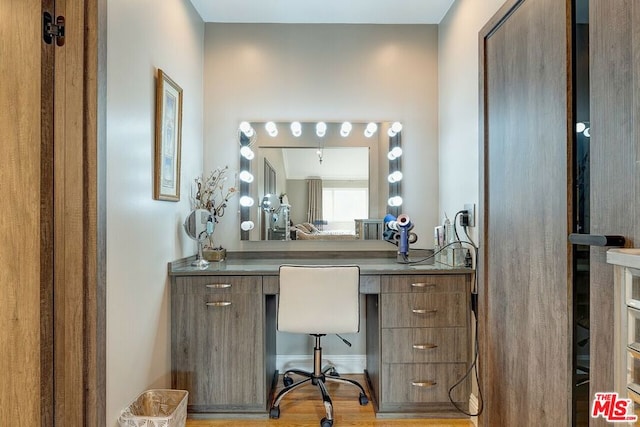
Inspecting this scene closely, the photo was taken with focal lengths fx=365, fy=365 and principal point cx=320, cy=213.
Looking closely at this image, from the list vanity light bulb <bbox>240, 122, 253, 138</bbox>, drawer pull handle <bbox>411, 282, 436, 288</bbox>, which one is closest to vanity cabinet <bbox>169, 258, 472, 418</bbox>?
drawer pull handle <bbox>411, 282, 436, 288</bbox>

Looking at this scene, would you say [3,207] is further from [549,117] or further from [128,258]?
[549,117]

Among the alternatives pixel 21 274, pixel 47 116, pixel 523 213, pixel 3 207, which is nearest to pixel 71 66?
pixel 47 116

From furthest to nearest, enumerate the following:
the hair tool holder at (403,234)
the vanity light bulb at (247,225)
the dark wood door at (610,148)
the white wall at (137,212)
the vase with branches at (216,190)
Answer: the vanity light bulb at (247,225) → the vase with branches at (216,190) → the hair tool holder at (403,234) → the white wall at (137,212) → the dark wood door at (610,148)

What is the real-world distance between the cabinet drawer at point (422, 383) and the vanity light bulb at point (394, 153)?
1.46 meters

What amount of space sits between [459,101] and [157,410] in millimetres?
2473

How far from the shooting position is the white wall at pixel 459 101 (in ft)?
6.83

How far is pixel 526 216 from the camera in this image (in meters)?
1.53

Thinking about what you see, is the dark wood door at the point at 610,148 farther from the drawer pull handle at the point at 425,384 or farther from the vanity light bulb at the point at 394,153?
the vanity light bulb at the point at 394,153

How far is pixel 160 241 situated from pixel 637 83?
205 cm

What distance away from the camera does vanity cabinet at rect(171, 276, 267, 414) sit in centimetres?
210

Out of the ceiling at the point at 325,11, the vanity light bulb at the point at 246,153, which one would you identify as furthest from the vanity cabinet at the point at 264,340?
the ceiling at the point at 325,11

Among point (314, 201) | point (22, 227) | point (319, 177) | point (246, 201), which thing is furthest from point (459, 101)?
point (22, 227)

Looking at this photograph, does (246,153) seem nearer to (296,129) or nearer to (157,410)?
(296,129)

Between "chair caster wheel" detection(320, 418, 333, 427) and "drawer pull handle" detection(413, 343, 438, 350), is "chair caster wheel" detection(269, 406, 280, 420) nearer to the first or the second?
"chair caster wheel" detection(320, 418, 333, 427)
